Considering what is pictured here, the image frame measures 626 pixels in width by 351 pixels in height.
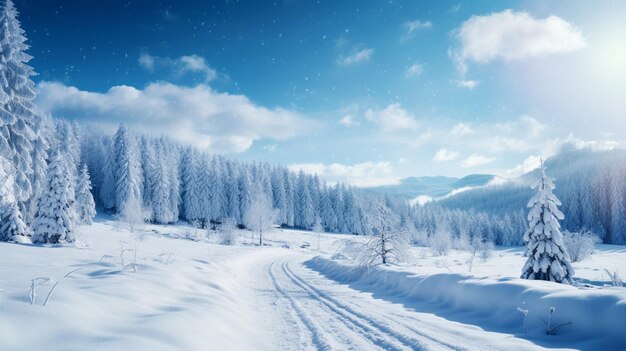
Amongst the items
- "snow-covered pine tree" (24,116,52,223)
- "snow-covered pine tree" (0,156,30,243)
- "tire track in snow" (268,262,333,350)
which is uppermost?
"snow-covered pine tree" (24,116,52,223)

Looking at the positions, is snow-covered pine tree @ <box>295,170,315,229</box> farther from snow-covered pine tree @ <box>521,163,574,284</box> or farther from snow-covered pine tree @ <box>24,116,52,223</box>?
snow-covered pine tree @ <box>521,163,574,284</box>

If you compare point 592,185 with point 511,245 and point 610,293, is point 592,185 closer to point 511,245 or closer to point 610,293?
point 511,245

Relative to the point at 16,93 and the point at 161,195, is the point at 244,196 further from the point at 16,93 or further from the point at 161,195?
the point at 16,93

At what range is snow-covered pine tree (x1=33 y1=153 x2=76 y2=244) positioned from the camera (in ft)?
73.3

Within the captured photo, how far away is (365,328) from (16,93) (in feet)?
88.7

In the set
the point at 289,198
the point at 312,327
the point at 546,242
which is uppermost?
the point at 289,198

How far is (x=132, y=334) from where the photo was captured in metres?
4.54

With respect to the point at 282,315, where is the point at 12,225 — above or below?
above

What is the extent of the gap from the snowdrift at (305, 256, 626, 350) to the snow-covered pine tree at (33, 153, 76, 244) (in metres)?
23.9

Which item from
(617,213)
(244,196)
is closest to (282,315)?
(244,196)

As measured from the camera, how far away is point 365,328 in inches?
279

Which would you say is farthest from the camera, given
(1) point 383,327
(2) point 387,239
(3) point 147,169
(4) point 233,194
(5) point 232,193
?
(5) point 232,193

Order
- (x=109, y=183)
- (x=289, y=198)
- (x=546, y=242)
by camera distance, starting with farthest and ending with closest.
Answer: (x=289, y=198), (x=109, y=183), (x=546, y=242)

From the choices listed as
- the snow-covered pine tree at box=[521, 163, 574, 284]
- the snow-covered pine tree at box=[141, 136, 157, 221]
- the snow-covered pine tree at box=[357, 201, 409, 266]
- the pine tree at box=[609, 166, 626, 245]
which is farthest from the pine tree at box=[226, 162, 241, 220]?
the pine tree at box=[609, 166, 626, 245]
